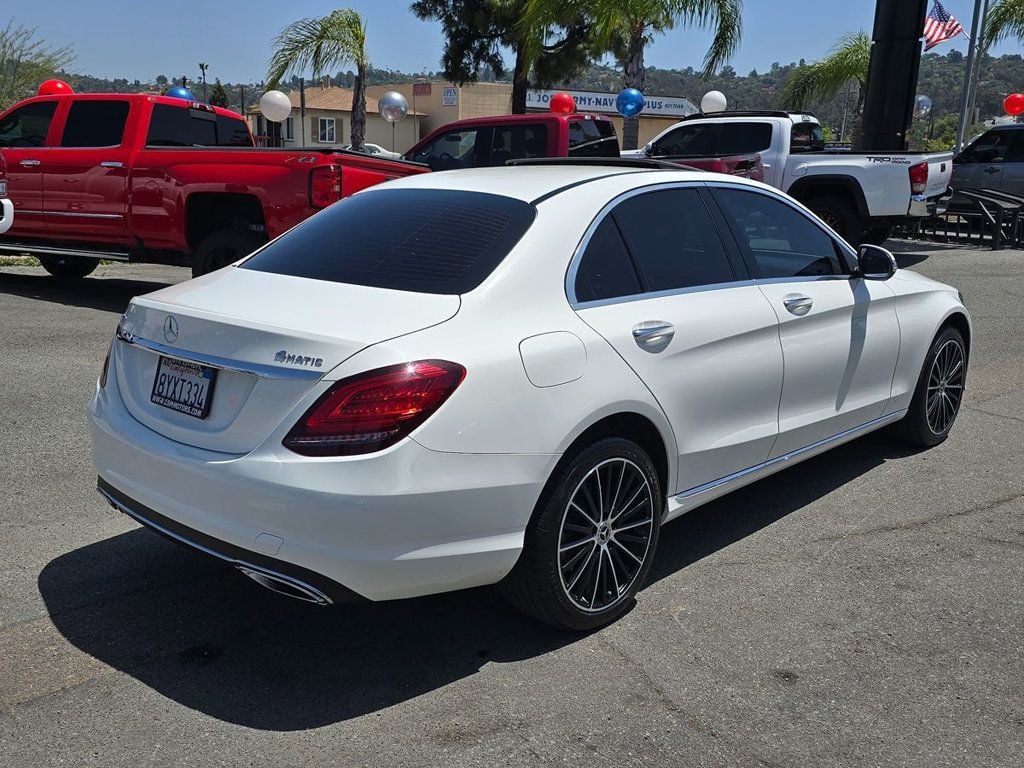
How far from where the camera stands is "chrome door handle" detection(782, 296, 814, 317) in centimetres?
470

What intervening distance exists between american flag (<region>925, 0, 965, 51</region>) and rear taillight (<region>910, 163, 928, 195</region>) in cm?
1518

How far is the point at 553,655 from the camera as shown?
3.60 metres

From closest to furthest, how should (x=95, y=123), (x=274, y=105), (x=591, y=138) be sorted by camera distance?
(x=95, y=123) < (x=591, y=138) < (x=274, y=105)

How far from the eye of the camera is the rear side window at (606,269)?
382cm

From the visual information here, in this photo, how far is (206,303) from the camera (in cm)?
359

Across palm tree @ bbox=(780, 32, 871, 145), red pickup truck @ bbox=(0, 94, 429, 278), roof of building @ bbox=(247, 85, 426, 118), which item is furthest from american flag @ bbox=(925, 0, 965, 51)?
roof of building @ bbox=(247, 85, 426, 118)

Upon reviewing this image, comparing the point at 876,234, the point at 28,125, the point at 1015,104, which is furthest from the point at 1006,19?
the point at 28,125

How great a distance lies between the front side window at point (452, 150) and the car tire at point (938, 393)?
863 centimetres

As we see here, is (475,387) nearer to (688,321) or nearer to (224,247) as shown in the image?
(688,321)

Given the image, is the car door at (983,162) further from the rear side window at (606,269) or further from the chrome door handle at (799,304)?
the rear side window at (606,269)

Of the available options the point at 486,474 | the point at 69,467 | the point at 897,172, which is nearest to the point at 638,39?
the point at 897,172

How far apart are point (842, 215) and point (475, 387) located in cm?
1283

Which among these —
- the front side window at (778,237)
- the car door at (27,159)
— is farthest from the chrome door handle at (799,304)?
the car door at (27,159)

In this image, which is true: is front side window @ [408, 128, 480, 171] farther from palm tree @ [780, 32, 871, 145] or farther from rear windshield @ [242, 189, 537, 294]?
palm tree @ [780, 32, 871, 145]
